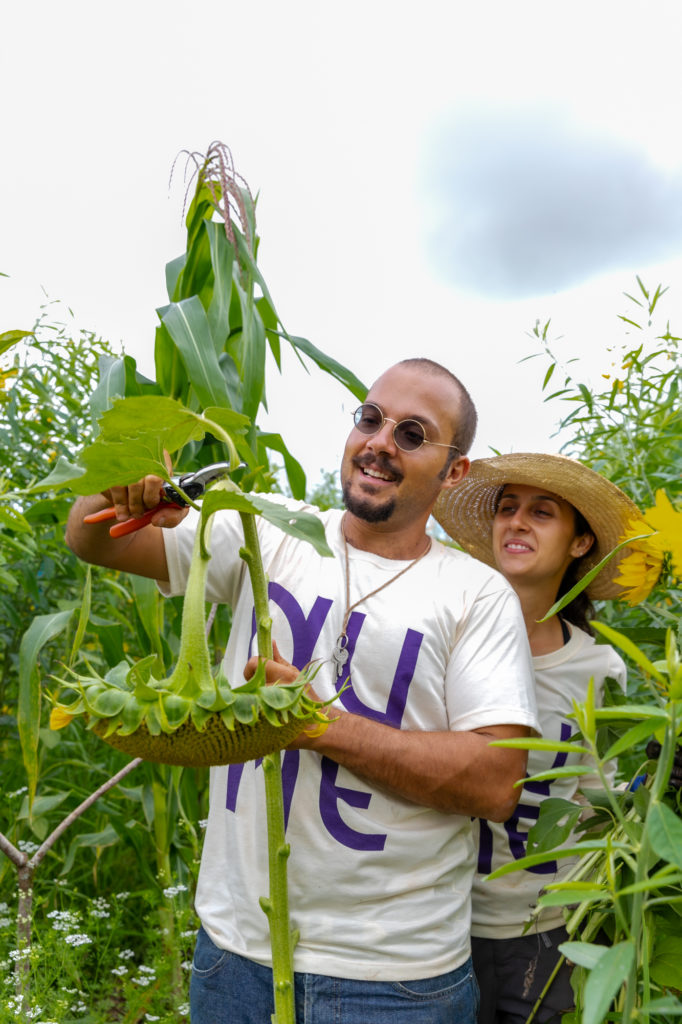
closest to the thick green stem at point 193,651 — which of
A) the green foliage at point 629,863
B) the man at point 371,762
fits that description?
the green foliage at point 629,863

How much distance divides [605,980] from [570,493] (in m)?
1.25

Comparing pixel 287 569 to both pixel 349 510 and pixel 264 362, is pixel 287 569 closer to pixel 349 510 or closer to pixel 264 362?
pixel 349 510

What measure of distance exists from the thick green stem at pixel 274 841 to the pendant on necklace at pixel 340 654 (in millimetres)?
421

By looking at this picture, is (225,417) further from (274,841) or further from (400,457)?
(400,457)

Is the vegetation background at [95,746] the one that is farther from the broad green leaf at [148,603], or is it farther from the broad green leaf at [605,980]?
the broad green leaf at [605,980]

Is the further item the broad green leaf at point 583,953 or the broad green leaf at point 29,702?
the broad green leaf at point 29,702

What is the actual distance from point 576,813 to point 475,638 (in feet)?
1.22

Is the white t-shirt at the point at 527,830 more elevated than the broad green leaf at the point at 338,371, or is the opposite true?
the broad green leaf at the point at 338,371

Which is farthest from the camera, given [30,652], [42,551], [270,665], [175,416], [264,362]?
[42,551]

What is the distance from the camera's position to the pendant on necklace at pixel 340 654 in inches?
53.1

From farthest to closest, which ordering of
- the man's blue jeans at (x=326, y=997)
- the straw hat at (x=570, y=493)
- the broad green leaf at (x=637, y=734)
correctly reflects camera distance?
the straw hat at (x=570, y=493) < the man's blue jeans at (x=326, y=997) < the broad green leaf at (x=637, y=734)

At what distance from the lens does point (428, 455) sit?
1.52m

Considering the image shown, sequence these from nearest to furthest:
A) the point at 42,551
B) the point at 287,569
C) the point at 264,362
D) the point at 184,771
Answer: the point at 287,569 → the point at 264,362 → the point at 184,771 → the point at 42,551

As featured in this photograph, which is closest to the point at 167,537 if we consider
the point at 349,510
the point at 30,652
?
the point at 349,510
